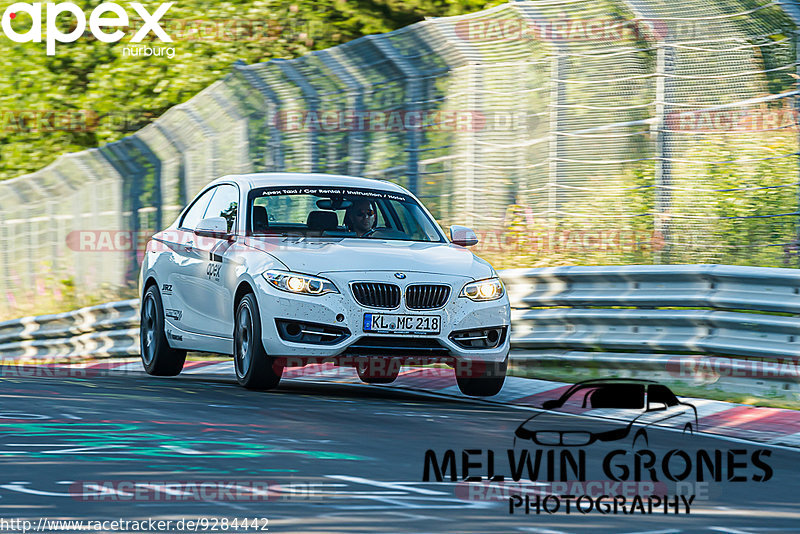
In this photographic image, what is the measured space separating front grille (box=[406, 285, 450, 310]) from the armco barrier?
2.18m

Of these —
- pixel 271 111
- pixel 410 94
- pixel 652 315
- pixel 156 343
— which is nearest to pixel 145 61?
pixel 271 111

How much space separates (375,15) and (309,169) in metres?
9.54

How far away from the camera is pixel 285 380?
13.5 meters

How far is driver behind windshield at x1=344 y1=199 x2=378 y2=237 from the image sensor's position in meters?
12.6

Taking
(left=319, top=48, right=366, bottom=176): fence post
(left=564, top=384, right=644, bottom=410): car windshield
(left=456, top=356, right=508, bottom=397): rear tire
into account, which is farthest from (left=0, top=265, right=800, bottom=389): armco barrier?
(left=319, top=48, right=366, bottom=176): fence post

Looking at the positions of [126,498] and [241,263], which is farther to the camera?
[241,263]

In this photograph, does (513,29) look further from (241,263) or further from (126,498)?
(126,498)

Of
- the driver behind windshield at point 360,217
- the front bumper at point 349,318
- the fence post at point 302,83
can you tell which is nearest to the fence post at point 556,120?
the driver behind windshield at point 360,217

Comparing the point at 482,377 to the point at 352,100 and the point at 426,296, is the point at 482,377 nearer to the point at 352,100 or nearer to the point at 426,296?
the point at 426,296

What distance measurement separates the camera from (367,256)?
37.7 feet

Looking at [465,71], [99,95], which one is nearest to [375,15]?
[99,95]
